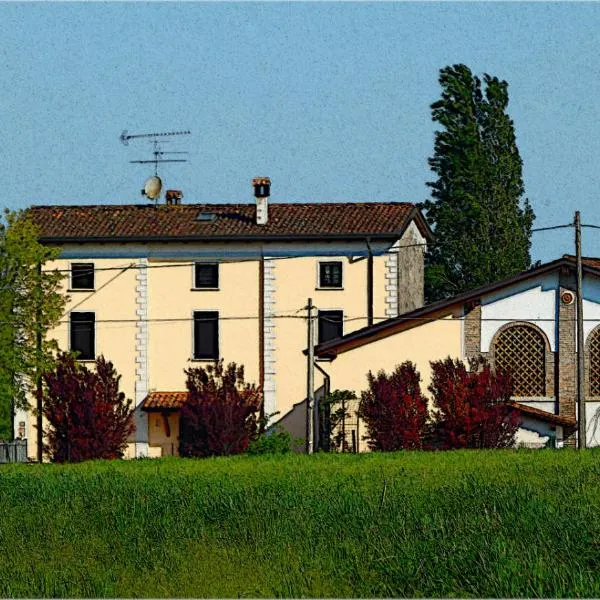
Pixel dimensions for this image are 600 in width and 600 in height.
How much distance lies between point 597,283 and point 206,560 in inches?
995

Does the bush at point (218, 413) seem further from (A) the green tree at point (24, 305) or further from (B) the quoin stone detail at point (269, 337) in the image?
(A) the green tree at point (24, 305)

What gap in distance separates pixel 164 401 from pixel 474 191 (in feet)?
53.9

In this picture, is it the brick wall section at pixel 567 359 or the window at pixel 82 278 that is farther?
the window at pixel 82 278

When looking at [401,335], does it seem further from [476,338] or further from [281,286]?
[281,286]

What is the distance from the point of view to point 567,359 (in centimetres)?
4550

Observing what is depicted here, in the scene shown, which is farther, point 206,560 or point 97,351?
point 97,351

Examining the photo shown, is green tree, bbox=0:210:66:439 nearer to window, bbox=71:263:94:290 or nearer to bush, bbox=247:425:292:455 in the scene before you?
window, bbox=71:263:94:290

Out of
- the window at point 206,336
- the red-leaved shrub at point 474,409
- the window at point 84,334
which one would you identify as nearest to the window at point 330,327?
the window at point 206,336

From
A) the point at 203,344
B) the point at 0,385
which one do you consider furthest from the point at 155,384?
the point at 0,385

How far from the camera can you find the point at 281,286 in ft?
180

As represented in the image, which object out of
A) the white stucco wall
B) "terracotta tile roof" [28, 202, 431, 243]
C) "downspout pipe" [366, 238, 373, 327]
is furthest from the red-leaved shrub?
"terracotta tile roof" [28, 202, 431, 243]

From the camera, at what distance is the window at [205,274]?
55.3 metres

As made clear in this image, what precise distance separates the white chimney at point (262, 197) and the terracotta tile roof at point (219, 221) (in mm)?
263

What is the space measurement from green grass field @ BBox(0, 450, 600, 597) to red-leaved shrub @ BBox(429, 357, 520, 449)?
8.45m
